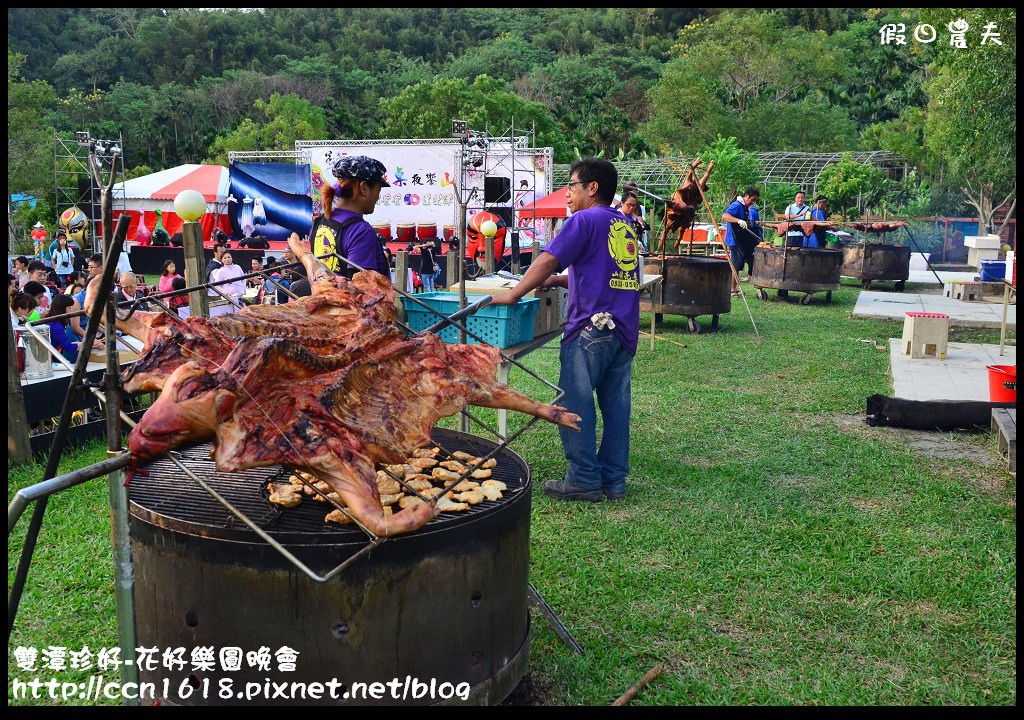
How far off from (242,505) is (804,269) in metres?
13.9

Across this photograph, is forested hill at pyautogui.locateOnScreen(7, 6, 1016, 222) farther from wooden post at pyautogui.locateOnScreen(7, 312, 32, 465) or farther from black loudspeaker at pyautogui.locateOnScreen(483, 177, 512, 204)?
wooden post at pyautogui.locateOnScreen(7, 312, 32, 465)

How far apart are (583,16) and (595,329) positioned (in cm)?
8598

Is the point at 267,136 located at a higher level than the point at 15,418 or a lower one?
higher

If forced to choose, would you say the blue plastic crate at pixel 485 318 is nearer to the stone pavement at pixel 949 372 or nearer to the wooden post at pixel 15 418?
the wooden post at pixel 15 418

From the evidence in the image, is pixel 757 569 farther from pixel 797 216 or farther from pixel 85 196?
pixel 85 196

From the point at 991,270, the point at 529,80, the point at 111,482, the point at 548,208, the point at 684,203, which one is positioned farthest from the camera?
the point at 529,80

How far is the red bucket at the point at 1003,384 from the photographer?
23.8ft

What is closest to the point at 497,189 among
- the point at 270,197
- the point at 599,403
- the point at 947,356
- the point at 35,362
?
the point at 270,197

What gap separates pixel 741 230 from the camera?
1634cm

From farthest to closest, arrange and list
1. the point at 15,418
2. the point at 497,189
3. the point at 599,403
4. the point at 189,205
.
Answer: the point at 497,189, the point at 15,418, the point at 599,403, the point at 189,205

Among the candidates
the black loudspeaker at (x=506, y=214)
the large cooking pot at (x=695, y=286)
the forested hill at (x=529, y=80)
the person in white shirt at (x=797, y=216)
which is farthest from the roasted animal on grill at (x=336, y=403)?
the black loudspeaker at (x=506, y=214)

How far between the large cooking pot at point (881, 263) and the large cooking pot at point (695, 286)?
277 inches

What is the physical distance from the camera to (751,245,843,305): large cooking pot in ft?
49.7

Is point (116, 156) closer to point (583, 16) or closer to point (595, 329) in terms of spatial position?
point (595, 329)
